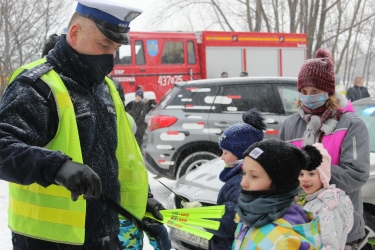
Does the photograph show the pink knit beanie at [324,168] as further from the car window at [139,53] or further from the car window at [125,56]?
the car window at [139,53]

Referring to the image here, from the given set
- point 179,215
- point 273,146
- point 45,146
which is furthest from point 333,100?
point 45,146

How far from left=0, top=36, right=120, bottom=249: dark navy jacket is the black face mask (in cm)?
2

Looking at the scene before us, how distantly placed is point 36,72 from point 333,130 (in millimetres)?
1786

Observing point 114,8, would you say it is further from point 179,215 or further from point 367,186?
point 367,186

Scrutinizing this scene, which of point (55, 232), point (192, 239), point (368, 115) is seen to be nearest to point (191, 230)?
point (55, 232)

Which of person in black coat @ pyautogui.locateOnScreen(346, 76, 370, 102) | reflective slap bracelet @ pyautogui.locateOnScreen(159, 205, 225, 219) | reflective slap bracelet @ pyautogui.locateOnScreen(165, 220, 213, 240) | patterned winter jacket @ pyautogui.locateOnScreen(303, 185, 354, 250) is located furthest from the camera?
person in black coat @ pyautogui.locateOnScreen(346, 76, 370, 102)

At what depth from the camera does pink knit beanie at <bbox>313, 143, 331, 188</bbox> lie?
2873 millimetres

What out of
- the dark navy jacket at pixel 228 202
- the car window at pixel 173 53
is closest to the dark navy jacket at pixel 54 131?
the dark navy jacket at pixel 228 202

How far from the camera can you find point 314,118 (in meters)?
3.16

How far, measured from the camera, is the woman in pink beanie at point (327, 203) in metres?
2.78

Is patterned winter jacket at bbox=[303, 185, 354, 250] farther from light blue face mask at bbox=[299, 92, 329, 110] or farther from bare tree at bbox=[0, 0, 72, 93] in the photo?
bare tree at bbox=[0, 0, 72, 93]

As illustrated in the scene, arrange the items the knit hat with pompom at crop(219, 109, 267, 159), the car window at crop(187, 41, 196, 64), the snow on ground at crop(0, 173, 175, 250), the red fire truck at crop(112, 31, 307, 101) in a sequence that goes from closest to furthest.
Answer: the knit hat with pompom at crop(219, 109, 267, 159)
the snow on ground at crop(0, 173, 175, 250)
the red fire truck at crop(112, 31, 307, 101)
the car window at crop(187, 41, 196, 64)

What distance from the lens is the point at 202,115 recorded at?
762 centimetres

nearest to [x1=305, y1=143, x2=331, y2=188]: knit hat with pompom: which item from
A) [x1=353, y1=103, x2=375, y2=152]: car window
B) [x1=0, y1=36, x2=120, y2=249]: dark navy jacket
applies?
[x1=0, y1=36, x2=120, y2=249]: dark navy jacket
